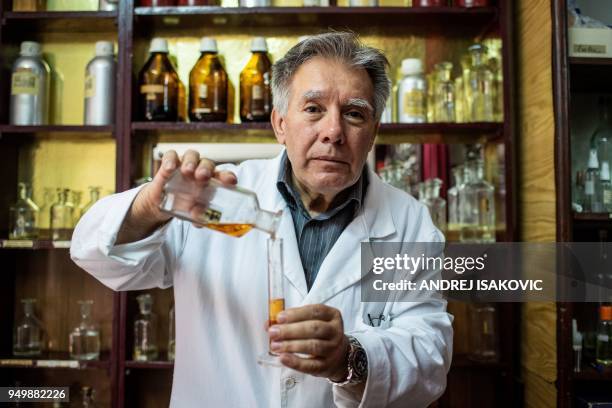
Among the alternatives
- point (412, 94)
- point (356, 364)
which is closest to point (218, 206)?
point (356, 364)

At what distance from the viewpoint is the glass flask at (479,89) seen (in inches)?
80.3

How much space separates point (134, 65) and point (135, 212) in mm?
1311

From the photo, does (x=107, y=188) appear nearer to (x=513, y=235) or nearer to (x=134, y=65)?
(x=134, y=65)

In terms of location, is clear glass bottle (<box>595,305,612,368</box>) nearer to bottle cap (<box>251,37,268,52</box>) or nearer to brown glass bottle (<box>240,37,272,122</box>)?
brown glass bottle (<box>240,37,272,122</box>)

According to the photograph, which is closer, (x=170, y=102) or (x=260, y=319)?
(x=260, y=319)

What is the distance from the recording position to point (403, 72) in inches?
81.4

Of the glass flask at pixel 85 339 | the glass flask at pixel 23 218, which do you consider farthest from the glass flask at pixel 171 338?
the glass flask at pixel 23 218

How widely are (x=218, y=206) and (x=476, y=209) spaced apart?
4.50ft

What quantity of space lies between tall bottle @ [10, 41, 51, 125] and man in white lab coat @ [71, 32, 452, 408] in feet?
3.50

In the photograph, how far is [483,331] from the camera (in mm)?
2072

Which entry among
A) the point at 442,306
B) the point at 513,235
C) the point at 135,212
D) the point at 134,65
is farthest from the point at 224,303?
the point at 134,65

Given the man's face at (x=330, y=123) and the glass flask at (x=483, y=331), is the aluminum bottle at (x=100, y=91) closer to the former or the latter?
the man's face at (x=330, y=123)

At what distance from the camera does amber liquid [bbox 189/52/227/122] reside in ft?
6.61

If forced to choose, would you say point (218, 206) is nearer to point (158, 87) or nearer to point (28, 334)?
point (158, 87)
